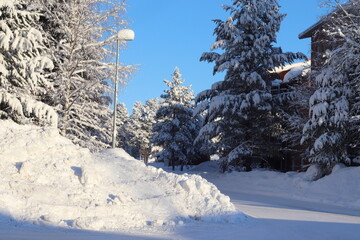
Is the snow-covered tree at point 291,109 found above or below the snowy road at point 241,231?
above

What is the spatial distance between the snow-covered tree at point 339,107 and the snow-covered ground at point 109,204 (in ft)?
20.3

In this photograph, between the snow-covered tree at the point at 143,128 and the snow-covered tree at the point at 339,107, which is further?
the snow-covered tree at the point at 143,128

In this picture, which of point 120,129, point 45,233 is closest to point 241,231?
point 45,233

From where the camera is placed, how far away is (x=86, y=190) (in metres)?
8.02

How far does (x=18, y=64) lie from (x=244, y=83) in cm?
1284

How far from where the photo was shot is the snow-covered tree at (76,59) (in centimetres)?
1533

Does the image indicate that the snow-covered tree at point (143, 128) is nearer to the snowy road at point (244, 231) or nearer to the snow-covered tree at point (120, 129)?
the snow-covered tree at point (120, 129)

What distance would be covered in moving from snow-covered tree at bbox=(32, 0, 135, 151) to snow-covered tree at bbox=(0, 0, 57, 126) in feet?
8.58

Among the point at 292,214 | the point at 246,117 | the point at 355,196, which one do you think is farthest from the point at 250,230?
the point at 246,117

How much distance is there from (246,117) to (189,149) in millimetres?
14989

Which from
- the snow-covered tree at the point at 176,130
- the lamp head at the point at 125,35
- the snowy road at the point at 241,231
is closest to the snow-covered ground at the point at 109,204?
the snowy road at the point at 241,231

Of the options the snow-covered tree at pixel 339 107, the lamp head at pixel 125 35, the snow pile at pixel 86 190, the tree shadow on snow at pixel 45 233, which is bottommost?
the tree shadow on snow at pixel 45 233

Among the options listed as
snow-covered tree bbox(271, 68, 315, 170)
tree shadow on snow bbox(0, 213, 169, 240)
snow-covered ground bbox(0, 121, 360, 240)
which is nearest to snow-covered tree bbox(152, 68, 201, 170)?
snow-covered tree bbox(271, 68, 315, 170)

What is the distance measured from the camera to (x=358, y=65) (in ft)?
48.9
